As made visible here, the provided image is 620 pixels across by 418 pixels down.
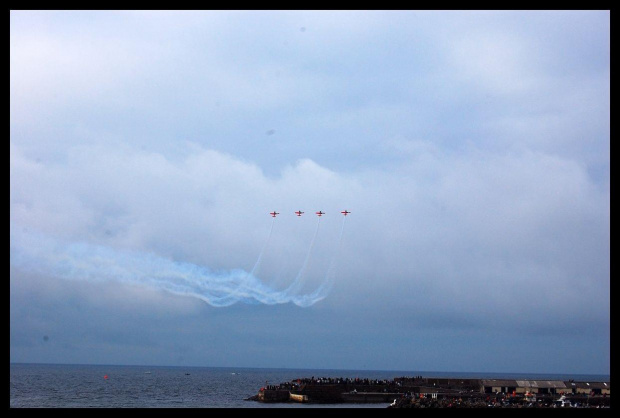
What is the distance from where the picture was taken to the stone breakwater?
4094 inches

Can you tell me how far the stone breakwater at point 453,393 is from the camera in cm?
10400

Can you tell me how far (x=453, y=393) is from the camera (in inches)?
4427
